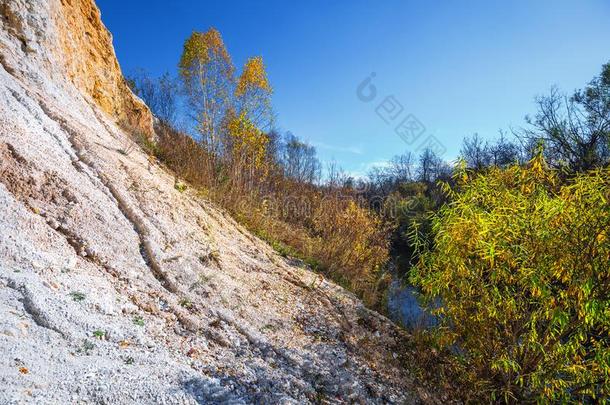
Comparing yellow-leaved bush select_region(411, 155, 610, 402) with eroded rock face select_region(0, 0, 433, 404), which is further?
yellow-leaved bush select_region(411, 155, 610, 402)

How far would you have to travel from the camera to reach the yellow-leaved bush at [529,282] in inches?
98.8

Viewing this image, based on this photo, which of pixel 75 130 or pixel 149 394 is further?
pixel 75 130

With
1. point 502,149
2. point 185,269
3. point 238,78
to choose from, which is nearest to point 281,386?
point 185,269

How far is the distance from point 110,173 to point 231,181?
3.68m

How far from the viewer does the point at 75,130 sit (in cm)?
427

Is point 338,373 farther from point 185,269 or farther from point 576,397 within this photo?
point 576,397

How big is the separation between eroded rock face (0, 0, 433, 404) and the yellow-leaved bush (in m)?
0.89

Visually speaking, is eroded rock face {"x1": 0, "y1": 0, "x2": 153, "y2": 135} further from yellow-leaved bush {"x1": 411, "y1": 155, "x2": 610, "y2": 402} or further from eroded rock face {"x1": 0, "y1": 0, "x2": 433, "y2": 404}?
yellow-leaved bush {"x1": 411, "y1": 155, "x2": 610, "y2": 402}

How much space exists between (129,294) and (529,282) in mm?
3070

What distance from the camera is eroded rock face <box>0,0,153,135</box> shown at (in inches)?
195

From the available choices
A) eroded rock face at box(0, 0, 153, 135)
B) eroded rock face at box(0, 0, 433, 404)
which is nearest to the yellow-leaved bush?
eroded rock face at box(0, 0, 433, 404)

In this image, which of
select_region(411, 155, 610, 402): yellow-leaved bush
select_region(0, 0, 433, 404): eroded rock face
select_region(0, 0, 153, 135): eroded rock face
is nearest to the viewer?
select_region(0, 0, 433, 404): eroded rock face

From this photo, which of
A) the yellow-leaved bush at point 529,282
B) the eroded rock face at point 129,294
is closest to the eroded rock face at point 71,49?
the eroded rock face at point 129,294

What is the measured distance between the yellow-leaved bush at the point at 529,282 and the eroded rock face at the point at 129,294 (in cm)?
89
